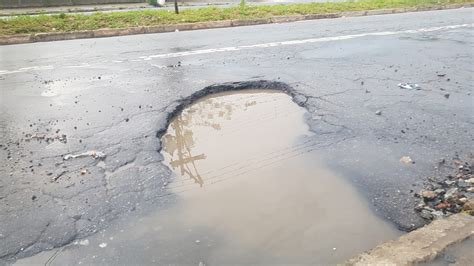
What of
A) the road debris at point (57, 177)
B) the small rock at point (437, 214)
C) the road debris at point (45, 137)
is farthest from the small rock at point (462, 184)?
the road debris at point (45, 137)

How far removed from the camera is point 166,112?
4.91 meters

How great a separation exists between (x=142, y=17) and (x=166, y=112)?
324 inches

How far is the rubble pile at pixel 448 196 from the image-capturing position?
2.99 meters

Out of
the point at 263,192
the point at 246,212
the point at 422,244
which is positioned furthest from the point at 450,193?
the point at 246,212

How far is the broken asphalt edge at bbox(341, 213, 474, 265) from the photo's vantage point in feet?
7.86

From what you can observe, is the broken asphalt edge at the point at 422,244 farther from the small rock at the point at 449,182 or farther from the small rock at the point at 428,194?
the small rock at the point at 449,182

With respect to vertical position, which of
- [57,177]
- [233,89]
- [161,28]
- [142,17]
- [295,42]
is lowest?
[57,177]

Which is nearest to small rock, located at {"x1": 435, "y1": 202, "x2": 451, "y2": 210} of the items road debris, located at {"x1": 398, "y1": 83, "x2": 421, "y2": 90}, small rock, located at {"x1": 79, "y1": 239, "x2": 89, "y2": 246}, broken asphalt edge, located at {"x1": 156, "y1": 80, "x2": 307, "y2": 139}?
broken asphalt edge, located at {"x1": 156, "y1": 80, "x2": 307, "y2": 139}

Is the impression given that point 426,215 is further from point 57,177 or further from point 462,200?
point 57,177

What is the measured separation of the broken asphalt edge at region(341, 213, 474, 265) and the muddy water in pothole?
0.23 metres

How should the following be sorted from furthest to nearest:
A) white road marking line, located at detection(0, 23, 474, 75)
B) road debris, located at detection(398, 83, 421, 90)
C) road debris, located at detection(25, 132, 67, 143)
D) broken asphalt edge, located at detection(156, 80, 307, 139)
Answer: white road marking line, located at detection(0, 23, 474, 75) → road debris, located at detection(398, 83, 421, 90) → broken asphalt edge, located at detection(156, 80, 307, 139) → road debris, located at detection(25, 132, 67, 143)

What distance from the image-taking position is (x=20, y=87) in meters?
6.03

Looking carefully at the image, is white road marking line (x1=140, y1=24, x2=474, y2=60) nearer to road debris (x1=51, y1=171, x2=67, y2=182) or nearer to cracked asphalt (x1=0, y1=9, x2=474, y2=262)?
cracked asphalt (x1=0, y1=9, x2=474, y2=262)

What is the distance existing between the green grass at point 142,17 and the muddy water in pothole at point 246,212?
8.05m
